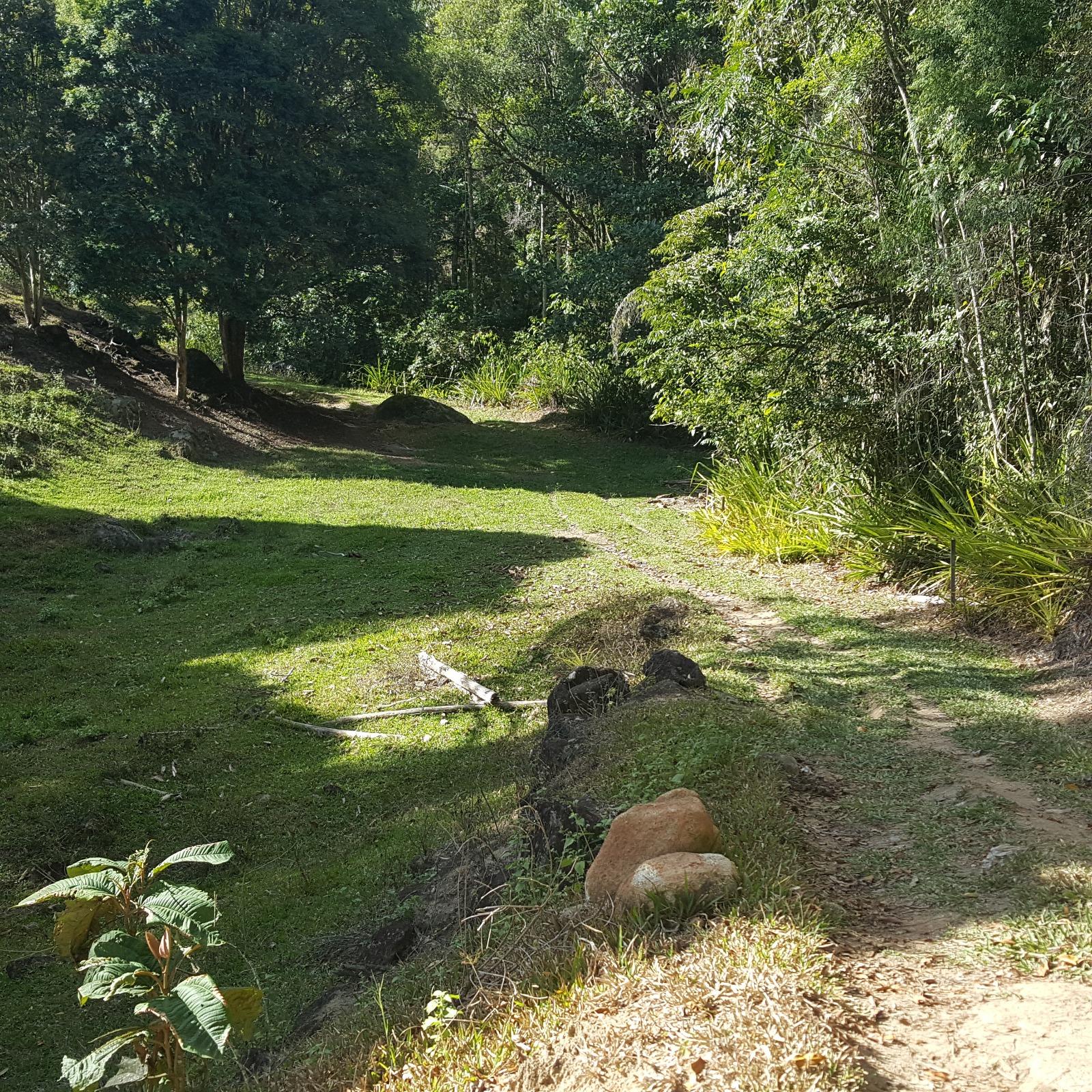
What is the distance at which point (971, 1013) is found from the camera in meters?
2.61

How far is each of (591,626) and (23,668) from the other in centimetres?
468

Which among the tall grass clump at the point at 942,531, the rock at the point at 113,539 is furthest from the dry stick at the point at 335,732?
the rock at the point at 113,539

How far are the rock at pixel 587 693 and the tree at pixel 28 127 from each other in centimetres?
1237

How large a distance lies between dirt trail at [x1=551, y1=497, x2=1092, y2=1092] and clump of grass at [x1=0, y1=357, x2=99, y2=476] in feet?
39.4

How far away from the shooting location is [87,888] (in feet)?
9.24

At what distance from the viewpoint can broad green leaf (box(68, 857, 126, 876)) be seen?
288cm

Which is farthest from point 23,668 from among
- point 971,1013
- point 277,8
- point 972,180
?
point 277,8

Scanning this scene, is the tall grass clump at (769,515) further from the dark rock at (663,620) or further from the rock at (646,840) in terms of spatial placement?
the rock at (646,840)

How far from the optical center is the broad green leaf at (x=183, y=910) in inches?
106

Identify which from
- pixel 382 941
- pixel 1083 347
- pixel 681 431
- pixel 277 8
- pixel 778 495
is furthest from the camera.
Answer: pixel 681 431

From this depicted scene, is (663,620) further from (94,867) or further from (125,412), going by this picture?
(125,412)

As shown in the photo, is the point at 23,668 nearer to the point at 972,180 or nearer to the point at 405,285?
the point at 972,180

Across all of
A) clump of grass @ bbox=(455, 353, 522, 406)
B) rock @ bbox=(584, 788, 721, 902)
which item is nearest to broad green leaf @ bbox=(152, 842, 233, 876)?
rock @ bbox=(584, 788, 721, 902)

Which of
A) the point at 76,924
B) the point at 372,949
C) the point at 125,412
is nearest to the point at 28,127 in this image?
the point at 125,412
